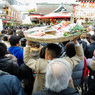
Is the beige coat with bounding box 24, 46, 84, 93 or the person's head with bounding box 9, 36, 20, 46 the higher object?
the person's head with bounding box 9, 36, 20, 46

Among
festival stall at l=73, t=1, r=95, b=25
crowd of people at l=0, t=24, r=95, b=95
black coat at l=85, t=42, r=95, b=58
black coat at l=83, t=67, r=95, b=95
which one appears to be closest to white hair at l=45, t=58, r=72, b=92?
crowd of people at l=0, t=24, r=95, b=95

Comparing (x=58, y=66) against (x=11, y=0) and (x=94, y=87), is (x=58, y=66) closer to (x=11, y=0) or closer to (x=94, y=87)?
(x=94, y=87)

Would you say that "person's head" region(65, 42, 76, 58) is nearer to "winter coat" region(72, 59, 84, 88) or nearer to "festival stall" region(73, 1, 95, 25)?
"winter coat" region(72, 59, 84, 88)

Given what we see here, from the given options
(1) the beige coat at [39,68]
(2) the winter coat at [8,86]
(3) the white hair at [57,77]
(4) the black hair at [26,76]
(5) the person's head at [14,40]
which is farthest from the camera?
(5) the person's head at [14,40]

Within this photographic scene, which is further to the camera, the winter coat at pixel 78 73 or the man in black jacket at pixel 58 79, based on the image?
the winter coat at pixel 78 73

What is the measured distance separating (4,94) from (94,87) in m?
1.18

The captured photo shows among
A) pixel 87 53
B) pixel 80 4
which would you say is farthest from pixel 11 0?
pixel 87 53


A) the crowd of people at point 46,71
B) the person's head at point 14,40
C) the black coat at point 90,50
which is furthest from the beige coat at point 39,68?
the black coat at point 90,50

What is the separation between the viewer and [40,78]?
160 centimetres

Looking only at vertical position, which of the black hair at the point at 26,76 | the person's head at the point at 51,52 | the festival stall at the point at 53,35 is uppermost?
the festival stall at the point at 53,35

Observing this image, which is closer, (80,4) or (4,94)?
(4,94)

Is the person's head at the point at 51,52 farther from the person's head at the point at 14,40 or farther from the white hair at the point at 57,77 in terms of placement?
the person's head at the point at 14,40

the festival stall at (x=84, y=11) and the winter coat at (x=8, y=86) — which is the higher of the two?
the festival stall at (x=84, y=11)

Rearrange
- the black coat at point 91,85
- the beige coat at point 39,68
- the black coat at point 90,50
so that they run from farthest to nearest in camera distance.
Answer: the black coat at point 90,50 → the black coat at point 91,85 → the beige coat at point 39,68
